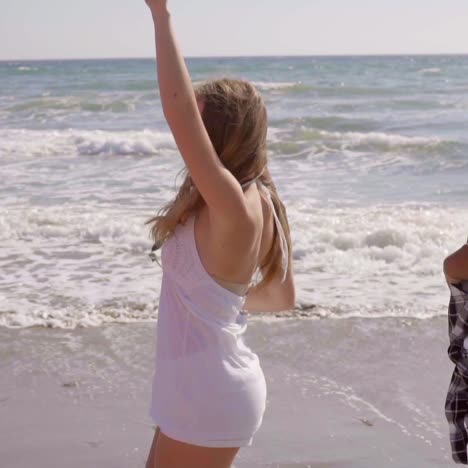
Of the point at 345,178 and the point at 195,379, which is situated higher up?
the point at 195,379

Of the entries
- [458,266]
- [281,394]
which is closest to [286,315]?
[281,394]

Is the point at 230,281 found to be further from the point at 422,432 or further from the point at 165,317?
the point at 422,432

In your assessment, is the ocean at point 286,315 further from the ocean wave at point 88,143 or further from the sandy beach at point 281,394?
the ocean wave at point 88,143

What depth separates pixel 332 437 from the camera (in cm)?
426

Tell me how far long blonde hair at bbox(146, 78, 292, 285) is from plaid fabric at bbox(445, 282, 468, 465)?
0.61 meters

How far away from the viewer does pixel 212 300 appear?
223 centimetres

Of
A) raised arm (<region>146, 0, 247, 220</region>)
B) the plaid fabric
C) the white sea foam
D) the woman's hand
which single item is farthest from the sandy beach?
the woman's hand

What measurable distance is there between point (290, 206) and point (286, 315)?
176 inches

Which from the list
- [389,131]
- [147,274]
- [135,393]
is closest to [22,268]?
[147,274]

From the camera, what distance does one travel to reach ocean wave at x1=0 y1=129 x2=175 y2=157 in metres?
17.5

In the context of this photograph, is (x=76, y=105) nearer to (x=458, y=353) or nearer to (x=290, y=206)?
(x=290, y=206)

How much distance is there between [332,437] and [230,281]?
7.28ft

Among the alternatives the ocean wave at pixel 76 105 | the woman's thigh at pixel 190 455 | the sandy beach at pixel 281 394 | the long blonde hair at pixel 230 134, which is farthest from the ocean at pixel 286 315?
the ocean wave at pixel 76 105

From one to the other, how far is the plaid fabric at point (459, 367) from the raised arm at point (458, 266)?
29mm
